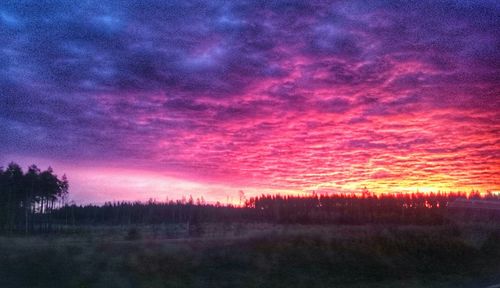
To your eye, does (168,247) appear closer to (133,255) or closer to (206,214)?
(133,255)


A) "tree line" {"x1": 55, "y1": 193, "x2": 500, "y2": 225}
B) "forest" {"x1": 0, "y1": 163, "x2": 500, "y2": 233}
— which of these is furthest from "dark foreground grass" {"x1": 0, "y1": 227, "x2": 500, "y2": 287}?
"tree line" {"x1": 55, "y1": 193, "x2": 500, "y2": 225}

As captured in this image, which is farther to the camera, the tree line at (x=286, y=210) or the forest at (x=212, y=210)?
the tree line at (x=286, y=210)

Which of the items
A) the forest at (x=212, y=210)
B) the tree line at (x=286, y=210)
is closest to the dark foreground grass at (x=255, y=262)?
the forest at (x=212, y=210)

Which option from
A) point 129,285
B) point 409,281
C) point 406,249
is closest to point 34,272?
point 129,285

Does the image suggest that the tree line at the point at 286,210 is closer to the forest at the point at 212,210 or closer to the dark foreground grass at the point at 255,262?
the forest at the point at 212,210

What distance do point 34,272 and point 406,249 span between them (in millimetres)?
24932

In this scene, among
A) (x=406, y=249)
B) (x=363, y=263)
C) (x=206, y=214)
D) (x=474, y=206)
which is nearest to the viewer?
(x=363, y=263)

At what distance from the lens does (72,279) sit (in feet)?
66.2

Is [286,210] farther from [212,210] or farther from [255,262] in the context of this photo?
[255,262]

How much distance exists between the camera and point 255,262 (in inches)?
1029

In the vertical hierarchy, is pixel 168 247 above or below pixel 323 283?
above

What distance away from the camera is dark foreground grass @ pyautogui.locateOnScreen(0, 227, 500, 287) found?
69.2 feet

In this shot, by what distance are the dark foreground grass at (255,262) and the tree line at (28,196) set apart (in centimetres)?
3930

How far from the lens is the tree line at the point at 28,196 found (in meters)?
64.5
